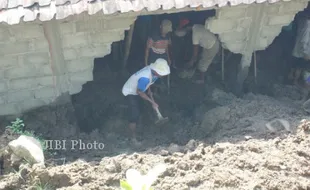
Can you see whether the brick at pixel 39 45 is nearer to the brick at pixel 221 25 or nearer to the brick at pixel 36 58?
the brick at pixel 36 58

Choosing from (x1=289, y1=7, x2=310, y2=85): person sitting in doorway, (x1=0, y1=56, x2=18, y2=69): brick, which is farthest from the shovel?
(x1=289, y1=7, x2=310, y2=85): person sitting in doorway

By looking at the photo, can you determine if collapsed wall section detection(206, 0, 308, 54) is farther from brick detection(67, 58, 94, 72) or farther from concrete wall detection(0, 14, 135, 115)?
brick detection(67, 58, 94, 72)

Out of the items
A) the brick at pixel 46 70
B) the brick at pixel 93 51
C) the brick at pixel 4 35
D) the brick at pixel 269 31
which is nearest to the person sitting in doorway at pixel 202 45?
the brick at pixel 269 31

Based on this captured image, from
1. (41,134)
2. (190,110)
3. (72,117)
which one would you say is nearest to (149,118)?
(190,110)

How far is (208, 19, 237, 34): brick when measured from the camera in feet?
23.7

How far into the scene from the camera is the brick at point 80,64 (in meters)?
6.89

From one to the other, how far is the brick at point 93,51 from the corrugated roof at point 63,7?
102 cm

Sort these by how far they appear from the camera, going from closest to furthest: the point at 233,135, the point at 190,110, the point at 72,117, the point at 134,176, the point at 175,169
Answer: the point at 134,176
the point at 175,169
the point at 233,135
the point at 72,117
the point at 190,110

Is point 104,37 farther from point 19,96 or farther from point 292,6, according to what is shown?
point 292,6

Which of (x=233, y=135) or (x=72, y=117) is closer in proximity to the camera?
(x=233, y=135)

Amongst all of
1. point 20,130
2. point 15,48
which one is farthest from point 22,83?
point 20,130

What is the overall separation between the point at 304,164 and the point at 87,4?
11.6 feet

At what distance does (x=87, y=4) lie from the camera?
591 cm

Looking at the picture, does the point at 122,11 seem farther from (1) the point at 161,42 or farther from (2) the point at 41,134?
(2) the point at 41,134
